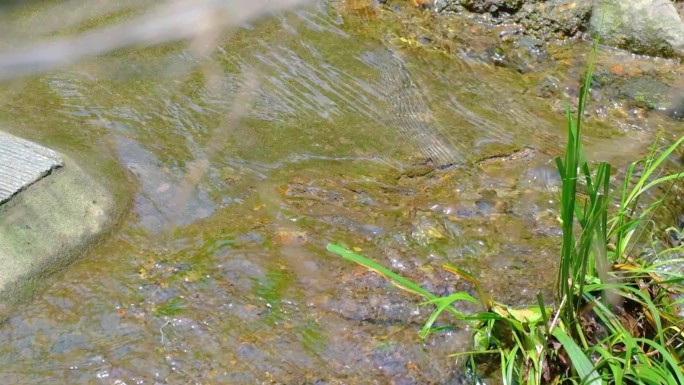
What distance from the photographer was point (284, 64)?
4535 mm

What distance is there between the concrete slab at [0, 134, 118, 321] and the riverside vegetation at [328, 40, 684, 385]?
1.21 m

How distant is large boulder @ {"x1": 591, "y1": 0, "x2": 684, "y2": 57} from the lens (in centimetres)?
507

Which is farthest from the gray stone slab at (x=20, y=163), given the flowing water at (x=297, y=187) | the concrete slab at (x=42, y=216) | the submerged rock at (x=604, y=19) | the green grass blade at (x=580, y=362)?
the submerged rock at (x=604, y=19)

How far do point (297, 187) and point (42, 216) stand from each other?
1.12m

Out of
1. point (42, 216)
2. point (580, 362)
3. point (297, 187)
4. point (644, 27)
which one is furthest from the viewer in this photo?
point (644, 27)

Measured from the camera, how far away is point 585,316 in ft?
8.45

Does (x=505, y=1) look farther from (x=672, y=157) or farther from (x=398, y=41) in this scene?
(x=672, y=157)

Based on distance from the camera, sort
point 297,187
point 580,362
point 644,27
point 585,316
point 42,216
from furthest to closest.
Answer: point 644,27 → point 297,187 → point 42,216 → point 585,316 → point 580,362

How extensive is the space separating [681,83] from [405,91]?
1.86 m

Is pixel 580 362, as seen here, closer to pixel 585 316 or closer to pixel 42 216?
pixel 585 316

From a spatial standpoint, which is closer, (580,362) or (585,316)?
(580,362)

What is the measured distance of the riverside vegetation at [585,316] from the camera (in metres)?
2.32

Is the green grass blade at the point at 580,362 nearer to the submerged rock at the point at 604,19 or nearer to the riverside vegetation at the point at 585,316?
the riverside vegetation at the point at 585,316

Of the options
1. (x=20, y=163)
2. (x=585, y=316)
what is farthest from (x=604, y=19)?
(x=20, y=163)
